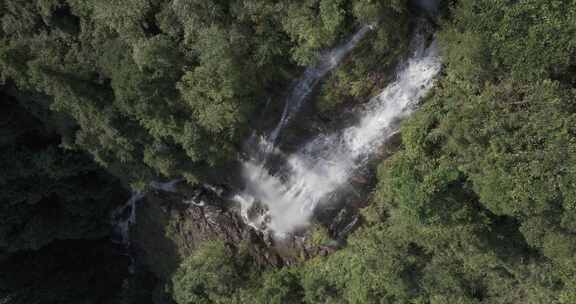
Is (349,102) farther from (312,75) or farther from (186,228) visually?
(186,228)

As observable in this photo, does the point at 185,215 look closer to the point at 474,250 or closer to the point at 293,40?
the point at 293,40

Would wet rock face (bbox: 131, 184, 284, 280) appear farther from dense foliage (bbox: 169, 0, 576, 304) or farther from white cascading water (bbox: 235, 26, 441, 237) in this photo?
dense foliage (bbox: 169, 0, 576, 304)

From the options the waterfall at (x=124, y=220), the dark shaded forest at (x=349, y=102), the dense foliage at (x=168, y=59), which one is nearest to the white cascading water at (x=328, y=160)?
the dark shaded forest at (x=349, y=102)

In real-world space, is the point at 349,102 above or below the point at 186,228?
above

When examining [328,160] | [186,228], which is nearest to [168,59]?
[328,160]

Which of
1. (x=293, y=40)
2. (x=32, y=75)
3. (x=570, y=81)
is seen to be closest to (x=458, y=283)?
(x=570, y=81)

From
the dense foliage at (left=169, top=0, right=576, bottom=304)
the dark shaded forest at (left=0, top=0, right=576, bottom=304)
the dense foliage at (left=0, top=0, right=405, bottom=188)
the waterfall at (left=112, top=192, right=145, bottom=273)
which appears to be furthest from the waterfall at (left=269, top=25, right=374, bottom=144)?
the waterfall at (left=112, top=192, right=145, bottom=273)

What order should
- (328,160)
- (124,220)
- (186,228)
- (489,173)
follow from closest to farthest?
(489,173) < (328,160) < (186,228) < (124,220)
